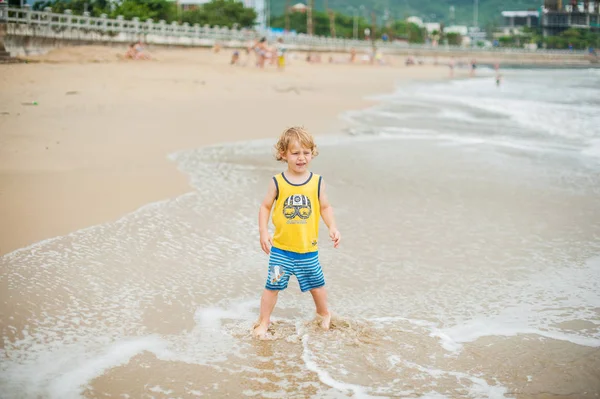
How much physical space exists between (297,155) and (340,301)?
105 cm

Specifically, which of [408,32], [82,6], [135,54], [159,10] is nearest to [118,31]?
[135,54]

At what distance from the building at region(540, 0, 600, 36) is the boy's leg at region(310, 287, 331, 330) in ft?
591

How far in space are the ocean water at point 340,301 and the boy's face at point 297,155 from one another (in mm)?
897

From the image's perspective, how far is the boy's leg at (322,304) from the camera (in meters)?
3.82

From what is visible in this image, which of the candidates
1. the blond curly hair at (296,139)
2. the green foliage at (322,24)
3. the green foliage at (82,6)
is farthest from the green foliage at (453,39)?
the blond curly hair at (296,139)

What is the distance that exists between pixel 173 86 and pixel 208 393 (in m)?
14.2

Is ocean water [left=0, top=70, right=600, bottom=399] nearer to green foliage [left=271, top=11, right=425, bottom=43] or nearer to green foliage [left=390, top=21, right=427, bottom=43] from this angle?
green foliage [left=271, top=11, right=425, bottom=43]

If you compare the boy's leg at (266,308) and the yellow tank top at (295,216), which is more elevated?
the yellow tank top at (295,216)

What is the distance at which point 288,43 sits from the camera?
68.7m

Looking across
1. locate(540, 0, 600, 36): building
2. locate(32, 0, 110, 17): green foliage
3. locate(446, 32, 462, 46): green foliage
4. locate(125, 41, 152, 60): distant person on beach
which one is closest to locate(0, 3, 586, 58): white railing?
locate(125, 41, 152, 60): distant person on beach

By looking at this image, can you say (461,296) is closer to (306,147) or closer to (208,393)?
(306,147)

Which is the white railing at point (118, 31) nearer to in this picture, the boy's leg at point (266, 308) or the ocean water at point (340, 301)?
the ocean water at point (340, 301)

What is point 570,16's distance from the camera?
565 ft

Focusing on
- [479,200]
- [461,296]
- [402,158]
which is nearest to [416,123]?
[402,158]
